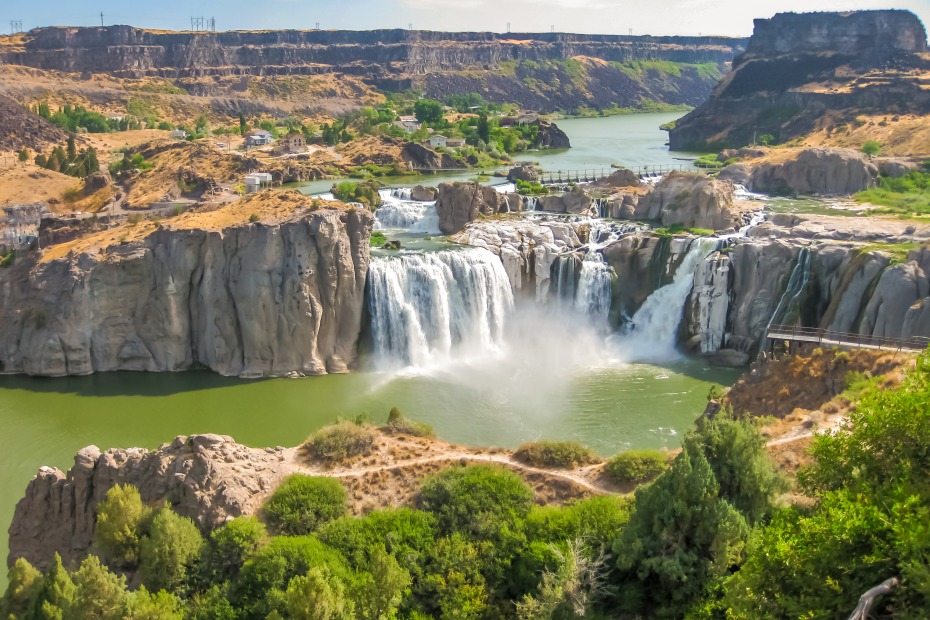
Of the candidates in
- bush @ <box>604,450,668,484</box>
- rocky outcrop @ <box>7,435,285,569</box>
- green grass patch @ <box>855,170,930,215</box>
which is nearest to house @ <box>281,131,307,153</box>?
green grass patch @ <box>855,170,930,215</box>

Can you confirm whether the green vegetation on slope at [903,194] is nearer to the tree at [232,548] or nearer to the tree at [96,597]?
the tree at [232,548]

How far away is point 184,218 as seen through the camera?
38938 mm

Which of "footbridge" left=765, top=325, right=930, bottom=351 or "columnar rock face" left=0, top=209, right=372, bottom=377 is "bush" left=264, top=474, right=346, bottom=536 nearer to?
"footbridge" left=765, top=325, right=930, bottom=351

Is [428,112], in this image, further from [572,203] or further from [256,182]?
[572,203]

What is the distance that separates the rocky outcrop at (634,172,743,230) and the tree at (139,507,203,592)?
3303cm

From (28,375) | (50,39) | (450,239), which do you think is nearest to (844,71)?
(450,239)

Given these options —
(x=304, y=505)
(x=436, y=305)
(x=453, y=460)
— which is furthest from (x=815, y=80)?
(x=304, y=505)

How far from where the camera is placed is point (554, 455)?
69.0ft

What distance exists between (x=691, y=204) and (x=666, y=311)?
868 centimetres

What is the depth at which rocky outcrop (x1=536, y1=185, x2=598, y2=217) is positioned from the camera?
4803cm

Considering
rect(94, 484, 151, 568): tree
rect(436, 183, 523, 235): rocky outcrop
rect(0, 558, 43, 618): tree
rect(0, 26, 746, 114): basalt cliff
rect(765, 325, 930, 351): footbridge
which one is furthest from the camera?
rect(0, 26, 746, 114): basalt cliff

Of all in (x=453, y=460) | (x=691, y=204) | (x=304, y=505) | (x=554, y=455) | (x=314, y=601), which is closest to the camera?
(x=314, y=601)

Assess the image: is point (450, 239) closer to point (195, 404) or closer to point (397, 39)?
point (195, 404)

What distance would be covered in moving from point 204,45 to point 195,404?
4681 inches
